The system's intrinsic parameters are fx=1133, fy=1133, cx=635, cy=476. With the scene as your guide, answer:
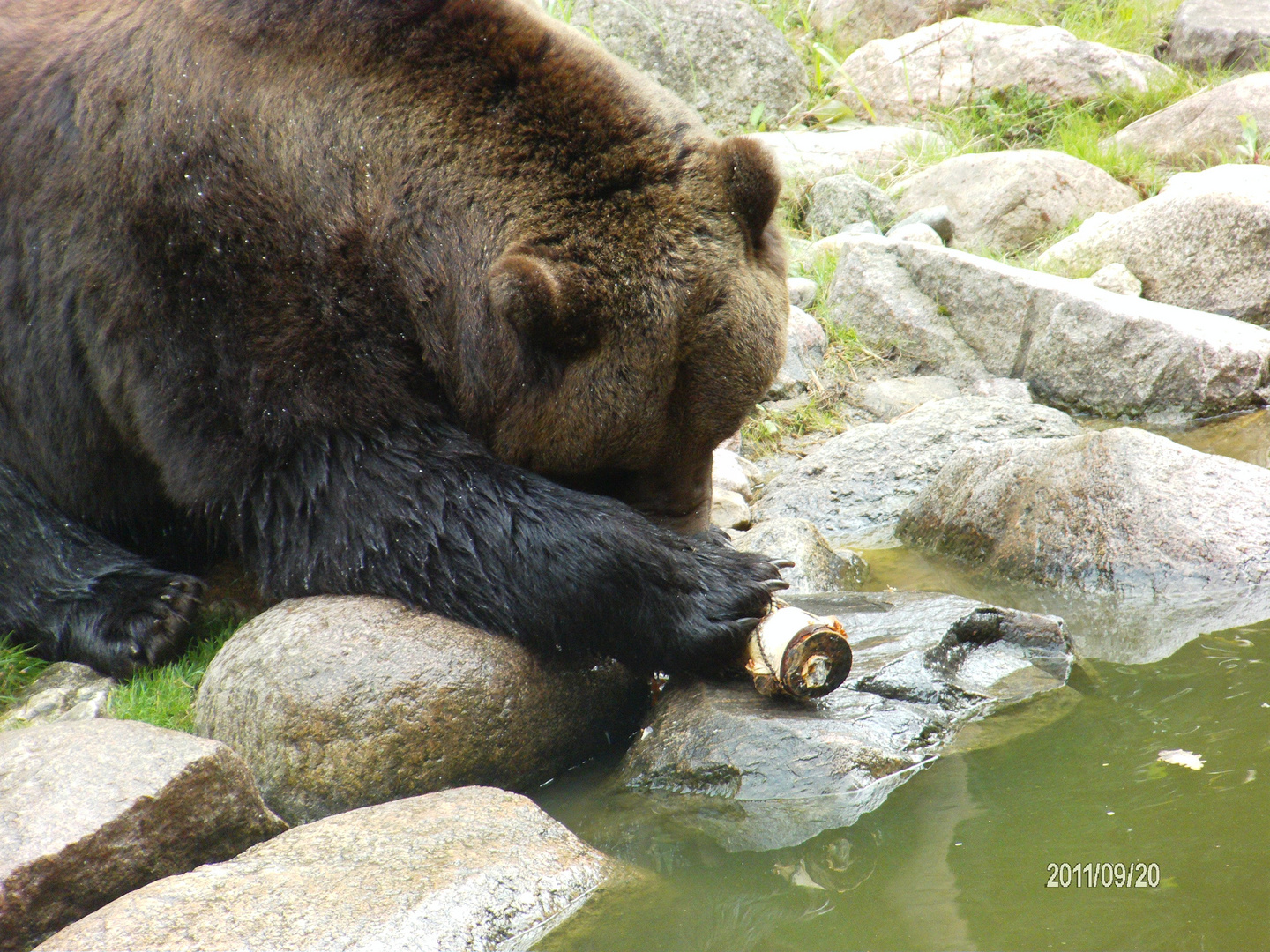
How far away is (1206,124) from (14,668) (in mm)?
9948

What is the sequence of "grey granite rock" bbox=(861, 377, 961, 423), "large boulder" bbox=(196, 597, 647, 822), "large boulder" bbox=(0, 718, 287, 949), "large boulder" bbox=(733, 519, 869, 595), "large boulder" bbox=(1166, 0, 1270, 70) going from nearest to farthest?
"large boulder" bbox=(0, 718, 287, 949) < "large boulder" bbox=(196, 597, 647, 822) < "large boulder" bbox=(733, 519, 869, 595) < "grey granite rock" bbox=(861, 377, 961, 423) < "large boulder" bbox=(1166, 0, 1270, 70)

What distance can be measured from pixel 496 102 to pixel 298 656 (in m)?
1.95

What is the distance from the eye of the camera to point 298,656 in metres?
3.48

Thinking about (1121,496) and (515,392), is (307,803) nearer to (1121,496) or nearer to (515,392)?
(515,392)

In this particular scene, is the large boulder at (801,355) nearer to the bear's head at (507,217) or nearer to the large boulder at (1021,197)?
the large boulder at (1021,197)

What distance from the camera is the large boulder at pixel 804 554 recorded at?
4.77 meters

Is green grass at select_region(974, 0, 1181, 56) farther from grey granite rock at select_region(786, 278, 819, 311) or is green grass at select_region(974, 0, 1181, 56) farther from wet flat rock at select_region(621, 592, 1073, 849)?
wet flat rock at select_region(621, 592, 1073, 849)

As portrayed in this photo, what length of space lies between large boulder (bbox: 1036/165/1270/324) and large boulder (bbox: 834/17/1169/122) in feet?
11.2

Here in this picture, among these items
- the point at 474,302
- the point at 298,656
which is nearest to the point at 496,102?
the point at 474,302

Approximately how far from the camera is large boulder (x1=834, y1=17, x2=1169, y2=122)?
11.3 meters

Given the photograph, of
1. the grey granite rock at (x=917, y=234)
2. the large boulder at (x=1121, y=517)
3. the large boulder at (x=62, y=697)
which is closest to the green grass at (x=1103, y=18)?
the grey granite rock at (x=917, y=234)

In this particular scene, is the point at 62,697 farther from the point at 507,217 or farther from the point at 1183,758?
the point at 1183,758

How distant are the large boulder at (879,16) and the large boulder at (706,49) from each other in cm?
259

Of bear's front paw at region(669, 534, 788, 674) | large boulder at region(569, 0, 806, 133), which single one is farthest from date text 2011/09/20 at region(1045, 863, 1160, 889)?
large boulder at region(569, 0, 806, 133)
